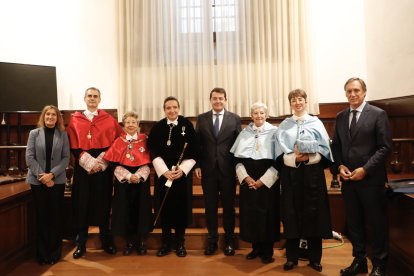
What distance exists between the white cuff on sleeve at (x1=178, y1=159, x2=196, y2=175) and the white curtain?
1776 millimetres

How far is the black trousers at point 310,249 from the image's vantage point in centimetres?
273

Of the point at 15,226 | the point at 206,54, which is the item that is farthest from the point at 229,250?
the point at 206,54

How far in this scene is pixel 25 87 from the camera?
169 inches

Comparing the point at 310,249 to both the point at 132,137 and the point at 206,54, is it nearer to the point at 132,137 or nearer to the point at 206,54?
the point at 132,137

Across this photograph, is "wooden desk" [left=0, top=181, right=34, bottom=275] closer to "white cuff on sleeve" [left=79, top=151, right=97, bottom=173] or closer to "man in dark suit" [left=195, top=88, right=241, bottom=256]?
"white cuff on sleeve" [left=79, top=151, right=97, bottom=173]

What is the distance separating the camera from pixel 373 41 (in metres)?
4.45

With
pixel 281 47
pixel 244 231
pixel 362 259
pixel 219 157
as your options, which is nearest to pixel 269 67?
pixel 281 47

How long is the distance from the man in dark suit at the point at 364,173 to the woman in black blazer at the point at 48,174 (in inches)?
94.4

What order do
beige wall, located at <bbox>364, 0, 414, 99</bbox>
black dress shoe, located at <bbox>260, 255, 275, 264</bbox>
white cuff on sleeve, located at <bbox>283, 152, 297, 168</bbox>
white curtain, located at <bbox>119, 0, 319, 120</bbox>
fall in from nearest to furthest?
white cuff on sleeve, located at <bbox>283, 152, 297, 168</bbox> < black dress shoe, located at <bbox>260, 255, 275, 264</bbox> < beige wall, located at <bbox>364, 0, 414, 99</bbox> < white curtain, located at <bbox>119, 0, 319, 120</bbox>

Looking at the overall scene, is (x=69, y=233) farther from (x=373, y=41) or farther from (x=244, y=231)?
(x=373, y=41)

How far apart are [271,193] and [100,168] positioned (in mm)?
1551

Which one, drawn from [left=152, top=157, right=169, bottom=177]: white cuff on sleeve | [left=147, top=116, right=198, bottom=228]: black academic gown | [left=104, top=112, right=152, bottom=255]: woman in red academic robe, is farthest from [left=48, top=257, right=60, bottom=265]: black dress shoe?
[left=152, top=157, right=169, bottom=177]: white cuff on sleeve

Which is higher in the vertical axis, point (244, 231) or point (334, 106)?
point (334, 106)

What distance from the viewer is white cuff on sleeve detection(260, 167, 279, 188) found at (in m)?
2.80
